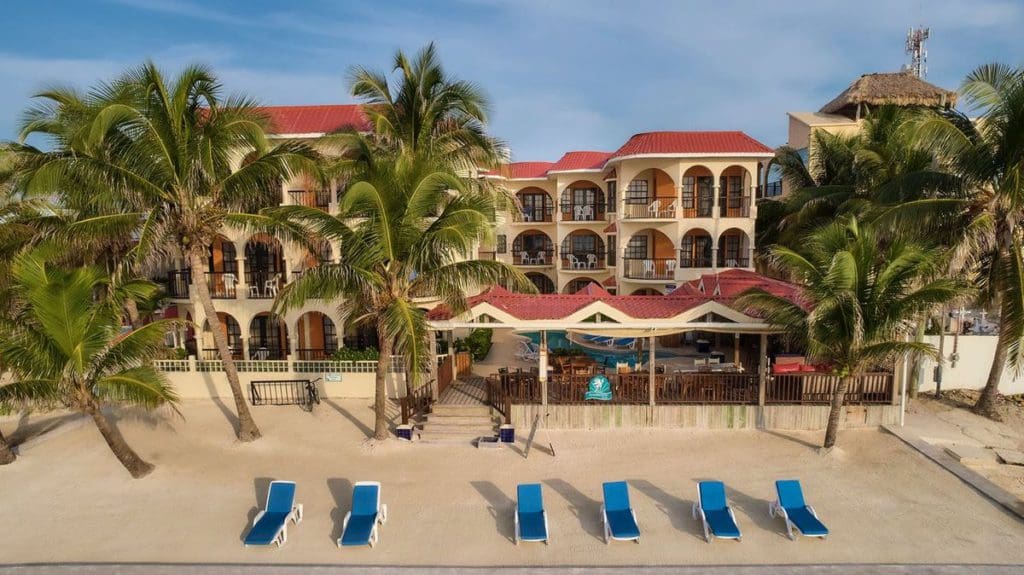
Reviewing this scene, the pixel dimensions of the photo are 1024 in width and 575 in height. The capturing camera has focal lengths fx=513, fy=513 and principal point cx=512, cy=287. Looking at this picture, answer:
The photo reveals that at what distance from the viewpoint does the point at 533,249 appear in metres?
32.1

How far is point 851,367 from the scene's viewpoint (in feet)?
34.8

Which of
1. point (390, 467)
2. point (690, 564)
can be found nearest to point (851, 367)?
point (690, 564)

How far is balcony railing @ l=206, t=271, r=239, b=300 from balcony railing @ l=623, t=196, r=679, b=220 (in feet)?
54.3

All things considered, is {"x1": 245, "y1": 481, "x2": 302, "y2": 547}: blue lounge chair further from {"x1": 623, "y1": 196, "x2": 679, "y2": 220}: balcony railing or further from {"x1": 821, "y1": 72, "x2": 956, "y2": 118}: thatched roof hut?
{"x1": 821, "y1": 72, "x2": 956, "y2": 118}: thatched roof hut

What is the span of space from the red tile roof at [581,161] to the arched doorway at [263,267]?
15147mm

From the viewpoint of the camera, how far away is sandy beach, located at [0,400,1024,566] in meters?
7.99

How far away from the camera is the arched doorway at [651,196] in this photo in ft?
75.7

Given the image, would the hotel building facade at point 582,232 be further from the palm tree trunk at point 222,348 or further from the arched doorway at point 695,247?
the palm tree trunk at point 222,348

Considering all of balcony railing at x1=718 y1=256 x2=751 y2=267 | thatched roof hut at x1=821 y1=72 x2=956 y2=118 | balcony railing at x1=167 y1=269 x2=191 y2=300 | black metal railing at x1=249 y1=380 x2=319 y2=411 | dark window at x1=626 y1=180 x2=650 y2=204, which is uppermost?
thatched roof hut at x1=821 y1=72 x2=956 y2=118

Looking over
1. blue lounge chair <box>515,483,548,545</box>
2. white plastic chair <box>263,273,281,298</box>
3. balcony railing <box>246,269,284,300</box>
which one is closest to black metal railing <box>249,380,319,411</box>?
balcony railing <box>246,269,284,300</box>

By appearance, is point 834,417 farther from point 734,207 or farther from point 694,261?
point 734,207

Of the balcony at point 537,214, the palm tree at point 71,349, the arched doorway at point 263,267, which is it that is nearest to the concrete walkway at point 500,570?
the palm tree at point 71,349

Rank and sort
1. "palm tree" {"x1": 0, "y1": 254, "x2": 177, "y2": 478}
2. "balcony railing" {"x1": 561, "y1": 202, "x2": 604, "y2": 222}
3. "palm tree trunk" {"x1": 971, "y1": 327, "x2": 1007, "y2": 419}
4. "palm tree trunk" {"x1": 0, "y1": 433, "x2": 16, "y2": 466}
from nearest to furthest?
"palm tree" {"x1": 0, "y1": 254, "x2": 177, "y2": 478} → "palm tree trunk" {"x1": 0, "y1": 433, "x2": 16, "y2": 466} → "palm tree trunk" {"x1": 971, "y1": 327, "x2": 1007, "y2": 419} → "balcony railing" {"x1": 561, "y1": 202, "x2": 604, "y2": 222}

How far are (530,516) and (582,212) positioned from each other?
74.1 feet
